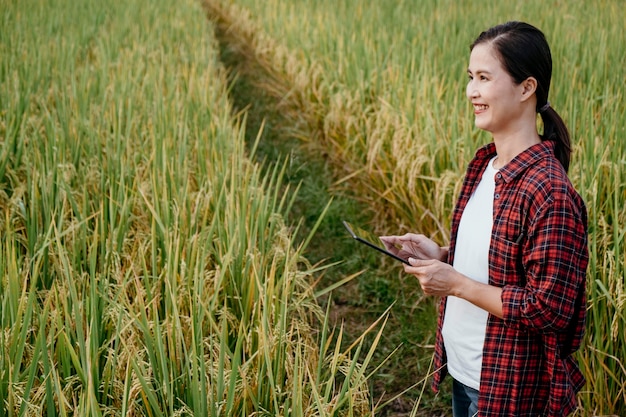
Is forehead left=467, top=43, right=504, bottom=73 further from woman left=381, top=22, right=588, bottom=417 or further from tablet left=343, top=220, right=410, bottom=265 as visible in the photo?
tablet left=343, top=220, right=410, bottom=265

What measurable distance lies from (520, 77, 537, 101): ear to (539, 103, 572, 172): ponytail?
0.22 ft

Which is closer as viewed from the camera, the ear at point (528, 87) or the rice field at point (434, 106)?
the ear at point (528, 87)

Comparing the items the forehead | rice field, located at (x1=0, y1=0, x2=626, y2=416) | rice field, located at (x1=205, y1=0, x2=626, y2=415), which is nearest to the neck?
the forehead

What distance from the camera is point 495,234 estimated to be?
4.34ft

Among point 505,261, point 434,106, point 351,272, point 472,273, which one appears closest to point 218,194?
point 351,272

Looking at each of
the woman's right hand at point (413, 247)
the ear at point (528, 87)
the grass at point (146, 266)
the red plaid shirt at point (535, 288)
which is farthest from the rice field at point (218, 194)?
the ear at point (528, 87)

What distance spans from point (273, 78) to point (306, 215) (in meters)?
3.07

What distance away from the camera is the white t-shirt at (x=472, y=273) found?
54.7 inches

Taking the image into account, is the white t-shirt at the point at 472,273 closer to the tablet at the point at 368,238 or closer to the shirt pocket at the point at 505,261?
the shirt pocket at the point at 505,261

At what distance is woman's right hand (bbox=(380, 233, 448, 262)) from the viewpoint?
149 centimetres

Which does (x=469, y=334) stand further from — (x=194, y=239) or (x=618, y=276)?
(x=194, y=239)

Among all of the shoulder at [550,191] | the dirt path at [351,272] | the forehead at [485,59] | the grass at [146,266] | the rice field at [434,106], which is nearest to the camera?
the shoulder at [550,191]

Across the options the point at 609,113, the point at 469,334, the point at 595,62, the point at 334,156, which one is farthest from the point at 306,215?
the point at 469,334

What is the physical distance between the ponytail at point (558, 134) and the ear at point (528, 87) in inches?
2.6
